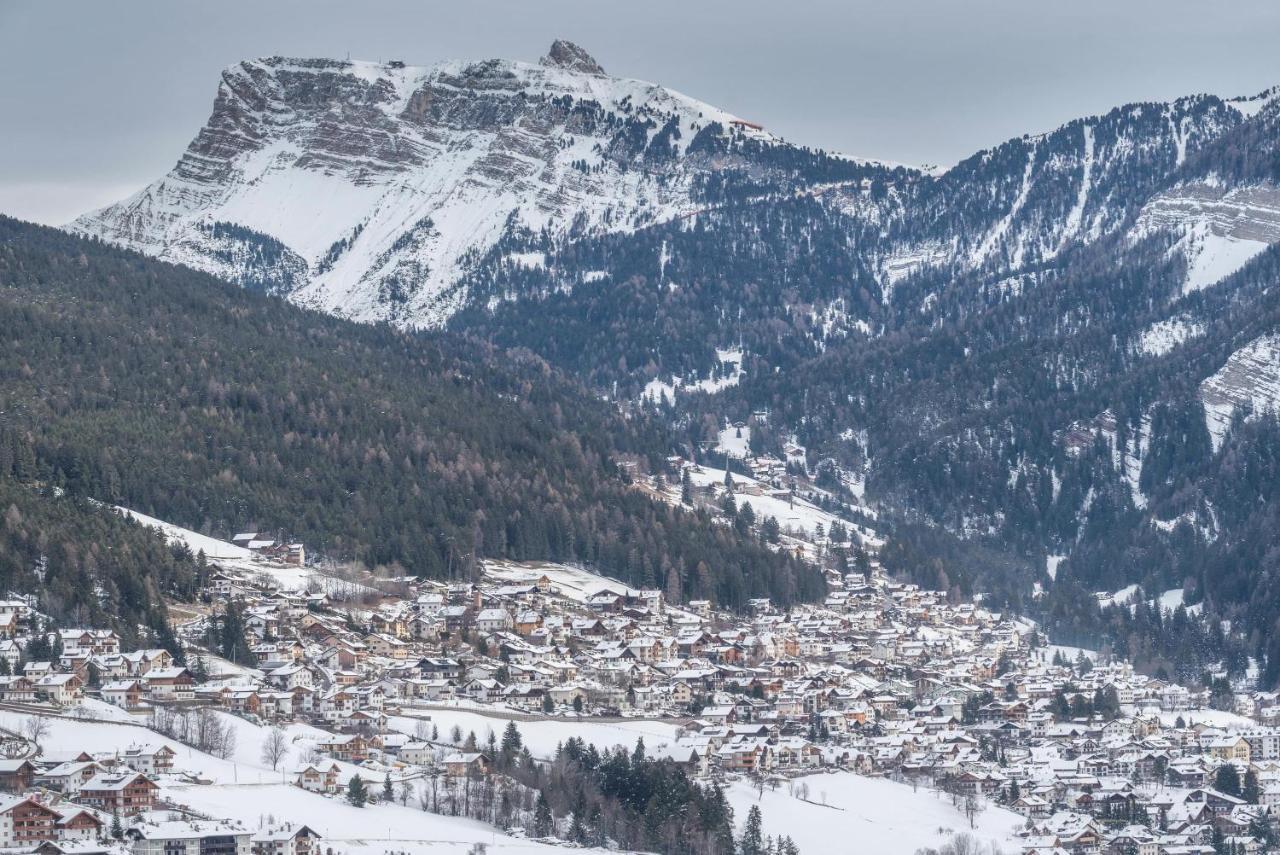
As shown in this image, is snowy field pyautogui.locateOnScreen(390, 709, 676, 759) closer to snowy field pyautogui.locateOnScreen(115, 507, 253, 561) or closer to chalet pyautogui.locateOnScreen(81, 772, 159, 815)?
chalet pyautogui.locateOnScreen(81, 772, 159, 815)

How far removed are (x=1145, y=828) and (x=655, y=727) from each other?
2618 cm

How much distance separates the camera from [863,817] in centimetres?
12888

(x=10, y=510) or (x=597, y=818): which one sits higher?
(x=10, y=510)

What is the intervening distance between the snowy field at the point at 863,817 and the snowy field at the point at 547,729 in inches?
338

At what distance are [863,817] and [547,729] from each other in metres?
18.6

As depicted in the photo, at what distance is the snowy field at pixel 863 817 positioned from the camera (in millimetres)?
124375

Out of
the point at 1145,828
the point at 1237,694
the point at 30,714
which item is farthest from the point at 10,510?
the point at 1237,694

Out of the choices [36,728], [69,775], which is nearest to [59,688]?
[36,728]

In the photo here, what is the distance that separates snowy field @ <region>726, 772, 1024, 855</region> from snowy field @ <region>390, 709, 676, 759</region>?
859 centimetres

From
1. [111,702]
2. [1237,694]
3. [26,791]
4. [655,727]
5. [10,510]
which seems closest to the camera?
[26,791]

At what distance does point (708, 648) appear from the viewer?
174 m

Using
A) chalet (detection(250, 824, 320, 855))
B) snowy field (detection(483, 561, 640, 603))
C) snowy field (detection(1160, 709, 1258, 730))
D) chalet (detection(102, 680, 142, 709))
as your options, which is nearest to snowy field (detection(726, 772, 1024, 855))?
chalet (detection(250, 824, 320, 855))

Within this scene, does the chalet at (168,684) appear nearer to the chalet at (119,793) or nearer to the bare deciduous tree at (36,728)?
the bare deciduous tree at (36,728)

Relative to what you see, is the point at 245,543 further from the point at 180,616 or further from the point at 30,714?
the point at 30,714
